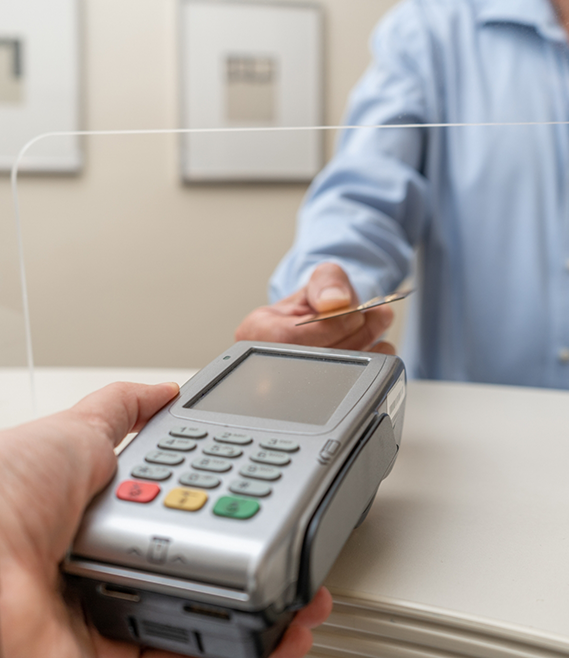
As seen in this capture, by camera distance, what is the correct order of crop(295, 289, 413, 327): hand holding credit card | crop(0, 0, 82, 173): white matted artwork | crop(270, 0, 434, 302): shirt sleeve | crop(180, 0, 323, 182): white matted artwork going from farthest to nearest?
crop(0, 0, 82, 173): white matted artwork
crop(180, 0, 323, 182): white matted artwork
crop(270, 0, 434, 302): shirt sleeve
crop(295, 289, 413, 327): hand holding credit card

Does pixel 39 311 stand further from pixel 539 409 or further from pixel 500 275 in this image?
pixel 500 275

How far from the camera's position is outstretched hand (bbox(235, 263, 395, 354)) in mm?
363

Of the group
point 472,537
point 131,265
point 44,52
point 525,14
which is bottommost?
point 472,537

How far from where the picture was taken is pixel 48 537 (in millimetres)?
199

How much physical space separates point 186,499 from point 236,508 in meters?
0.02

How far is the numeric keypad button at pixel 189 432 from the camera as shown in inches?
9.2

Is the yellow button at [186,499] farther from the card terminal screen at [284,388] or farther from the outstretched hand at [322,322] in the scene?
the outstretched hand at [322,322]

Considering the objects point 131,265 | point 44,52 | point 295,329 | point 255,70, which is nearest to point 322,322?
point 295,329

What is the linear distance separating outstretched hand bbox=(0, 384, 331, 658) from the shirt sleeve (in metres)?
0.26

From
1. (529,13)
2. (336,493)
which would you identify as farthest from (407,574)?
(529,13)

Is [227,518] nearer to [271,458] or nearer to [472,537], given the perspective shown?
[271,458]

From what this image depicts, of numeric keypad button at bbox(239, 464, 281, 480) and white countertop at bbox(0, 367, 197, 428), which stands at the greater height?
numeric keypad button at bbox(239, 464, 281, 480)

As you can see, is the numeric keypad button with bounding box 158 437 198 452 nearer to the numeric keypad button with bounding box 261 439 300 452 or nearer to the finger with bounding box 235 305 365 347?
the numeric keypad button with bounding box 261 439 300 452

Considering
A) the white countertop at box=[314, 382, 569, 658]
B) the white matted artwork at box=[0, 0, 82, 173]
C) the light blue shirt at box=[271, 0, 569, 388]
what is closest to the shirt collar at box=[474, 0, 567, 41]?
the light blue shirt at box=[271, 0, 569, 388]
